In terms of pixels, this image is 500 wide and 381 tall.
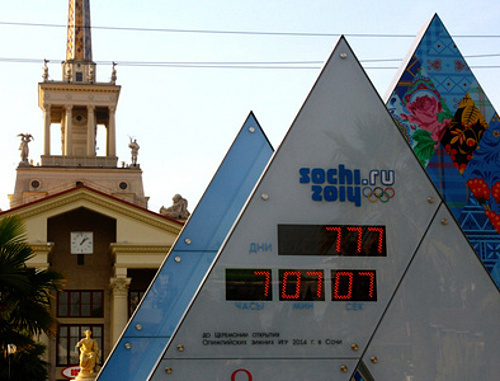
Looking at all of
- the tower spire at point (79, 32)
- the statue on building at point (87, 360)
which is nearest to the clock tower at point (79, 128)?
the tower spire at point (79, 32)

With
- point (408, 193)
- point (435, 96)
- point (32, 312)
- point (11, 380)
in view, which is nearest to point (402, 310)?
point (408, 193)

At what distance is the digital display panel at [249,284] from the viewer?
38.4 feet

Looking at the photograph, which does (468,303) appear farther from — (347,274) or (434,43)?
(434,43)

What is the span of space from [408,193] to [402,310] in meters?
1.42

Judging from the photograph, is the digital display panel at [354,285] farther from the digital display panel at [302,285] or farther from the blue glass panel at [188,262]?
the blue glass panel at [188,262]

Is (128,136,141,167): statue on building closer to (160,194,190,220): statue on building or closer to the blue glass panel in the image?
(160,194,190,220): statue on building

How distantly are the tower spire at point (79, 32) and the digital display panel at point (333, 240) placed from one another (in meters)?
86.5

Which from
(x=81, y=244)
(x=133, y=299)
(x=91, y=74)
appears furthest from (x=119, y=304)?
(x=91, y=74)

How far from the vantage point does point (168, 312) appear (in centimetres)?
1794

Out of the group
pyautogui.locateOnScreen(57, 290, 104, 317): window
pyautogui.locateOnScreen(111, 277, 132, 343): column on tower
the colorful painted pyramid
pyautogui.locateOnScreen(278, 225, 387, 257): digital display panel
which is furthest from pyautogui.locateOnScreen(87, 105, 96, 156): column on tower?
pyautogui.locateOnScreen(278, 225, 387, 257): digital display panel

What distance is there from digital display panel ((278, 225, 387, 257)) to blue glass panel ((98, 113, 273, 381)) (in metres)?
5.57

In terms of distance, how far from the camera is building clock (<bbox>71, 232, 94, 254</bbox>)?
60319mm

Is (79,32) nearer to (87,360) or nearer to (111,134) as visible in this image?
(111,134)

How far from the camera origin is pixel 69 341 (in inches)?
2355
